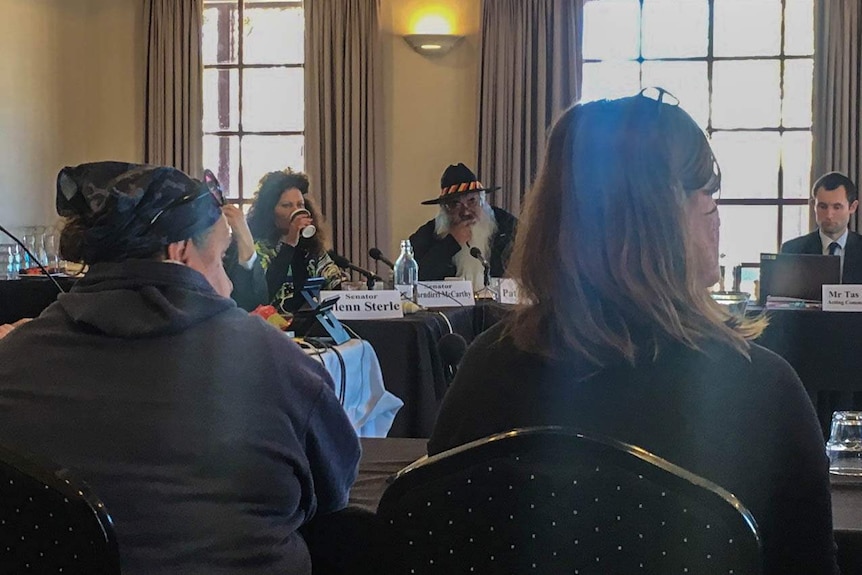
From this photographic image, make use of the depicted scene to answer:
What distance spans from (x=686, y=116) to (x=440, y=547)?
1.89 ft

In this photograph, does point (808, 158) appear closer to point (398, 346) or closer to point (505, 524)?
point (398, 346)

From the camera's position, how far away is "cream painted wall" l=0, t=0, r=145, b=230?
17.5 feet

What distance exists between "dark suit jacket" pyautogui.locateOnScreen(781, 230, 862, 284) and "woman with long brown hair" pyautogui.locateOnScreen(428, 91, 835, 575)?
349 centimetres

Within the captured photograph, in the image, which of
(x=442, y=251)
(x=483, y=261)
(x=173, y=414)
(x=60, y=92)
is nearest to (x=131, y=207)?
(x=173, y=414)

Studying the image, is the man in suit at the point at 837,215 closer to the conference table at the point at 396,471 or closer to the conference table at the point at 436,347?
the conference table at the point at 436,347

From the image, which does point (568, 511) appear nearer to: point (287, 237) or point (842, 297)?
point (842, 297)

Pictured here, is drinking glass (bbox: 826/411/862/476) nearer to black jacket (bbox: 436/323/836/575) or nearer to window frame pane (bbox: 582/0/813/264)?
black jacket (bbox: 436/323/836/575)

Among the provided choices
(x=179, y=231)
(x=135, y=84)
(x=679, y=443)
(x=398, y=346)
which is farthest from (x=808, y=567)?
(x=135, y=84)

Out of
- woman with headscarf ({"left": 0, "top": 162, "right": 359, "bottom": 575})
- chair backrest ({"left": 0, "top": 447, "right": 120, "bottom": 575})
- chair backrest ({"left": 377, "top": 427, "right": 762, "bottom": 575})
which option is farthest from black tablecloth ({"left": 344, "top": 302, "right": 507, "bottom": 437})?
chair backrest ({"left": 377, "top": 427, "right": 762, "bottom": 575})

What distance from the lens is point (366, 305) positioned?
3.38m

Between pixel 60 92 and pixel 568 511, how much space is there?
220 inches

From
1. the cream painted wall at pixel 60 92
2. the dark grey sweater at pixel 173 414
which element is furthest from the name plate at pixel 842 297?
the cream painted wall at pixel 60 92

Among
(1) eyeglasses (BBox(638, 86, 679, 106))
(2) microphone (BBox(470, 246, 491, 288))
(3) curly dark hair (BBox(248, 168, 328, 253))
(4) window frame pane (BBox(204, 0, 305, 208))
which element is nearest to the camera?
(1) eyeglasses (BBox(638, 86, 679, 106))

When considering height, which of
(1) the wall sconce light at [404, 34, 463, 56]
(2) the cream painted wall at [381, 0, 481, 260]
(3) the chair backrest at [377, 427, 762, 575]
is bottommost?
(3) the chair backrest at [377, 427, 762, 575]
